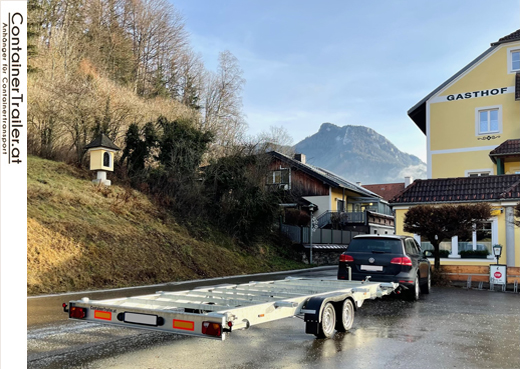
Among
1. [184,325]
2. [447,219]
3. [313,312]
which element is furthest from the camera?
[447,219]

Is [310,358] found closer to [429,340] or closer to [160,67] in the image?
[429,340]

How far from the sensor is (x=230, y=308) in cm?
632

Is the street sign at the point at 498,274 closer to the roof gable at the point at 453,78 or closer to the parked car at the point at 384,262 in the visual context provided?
the parked car at the point at 384,262

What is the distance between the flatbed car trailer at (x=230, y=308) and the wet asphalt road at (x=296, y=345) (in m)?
0.46

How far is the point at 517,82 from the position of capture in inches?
1019

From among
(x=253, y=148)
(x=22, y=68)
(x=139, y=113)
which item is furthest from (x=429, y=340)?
(x=139, y=113)

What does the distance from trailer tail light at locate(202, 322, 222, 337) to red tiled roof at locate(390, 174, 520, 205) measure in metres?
16.3

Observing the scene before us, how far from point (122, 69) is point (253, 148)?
53.7 ft

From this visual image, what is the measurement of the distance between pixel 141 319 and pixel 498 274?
13.7 metres

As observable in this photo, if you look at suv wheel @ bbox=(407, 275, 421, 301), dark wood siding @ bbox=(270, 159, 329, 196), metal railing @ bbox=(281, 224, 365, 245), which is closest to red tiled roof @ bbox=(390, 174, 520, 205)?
suv wheel @ bbox=(407, 275, 421, 301)

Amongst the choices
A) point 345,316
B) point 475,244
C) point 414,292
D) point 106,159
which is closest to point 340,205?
point 475,244

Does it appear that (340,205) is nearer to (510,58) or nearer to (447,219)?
(510,58)

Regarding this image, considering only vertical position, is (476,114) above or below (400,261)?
above

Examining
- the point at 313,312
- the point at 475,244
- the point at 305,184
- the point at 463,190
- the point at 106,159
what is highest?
the point at 106,159
